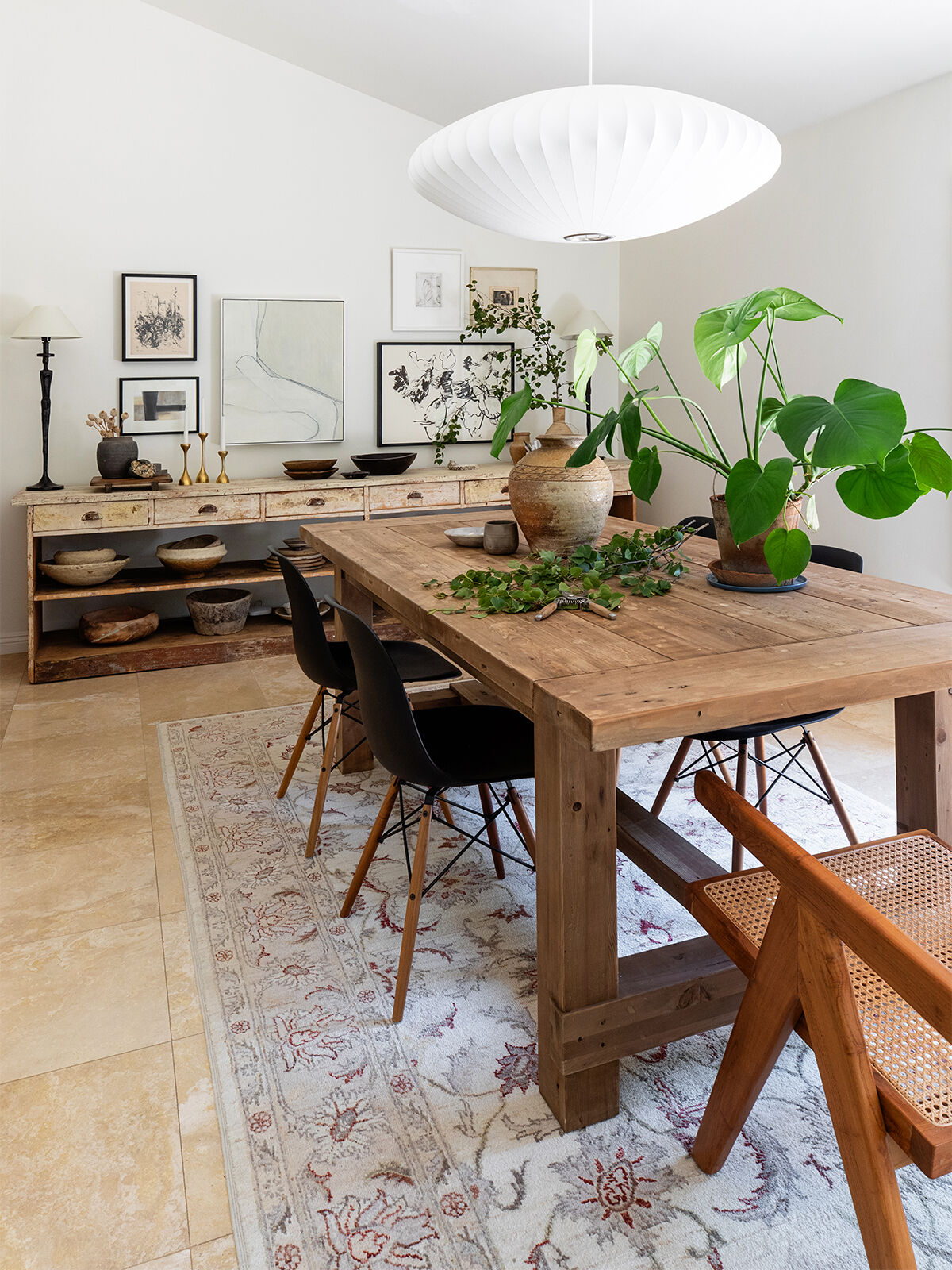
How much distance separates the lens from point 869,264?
4082 mm

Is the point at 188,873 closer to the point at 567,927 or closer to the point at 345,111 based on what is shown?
the point at 567,927

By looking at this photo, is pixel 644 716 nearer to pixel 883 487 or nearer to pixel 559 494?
pixel 883 487

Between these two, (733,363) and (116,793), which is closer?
(733,363)

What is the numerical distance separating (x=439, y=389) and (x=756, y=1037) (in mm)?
4598

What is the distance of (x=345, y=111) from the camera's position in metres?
5.07

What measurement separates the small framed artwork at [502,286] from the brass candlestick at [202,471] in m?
1.72

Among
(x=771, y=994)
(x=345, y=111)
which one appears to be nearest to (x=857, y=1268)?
(x=771, y=994)

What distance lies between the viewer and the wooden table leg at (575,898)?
1577mm

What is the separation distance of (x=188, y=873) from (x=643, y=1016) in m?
1.37

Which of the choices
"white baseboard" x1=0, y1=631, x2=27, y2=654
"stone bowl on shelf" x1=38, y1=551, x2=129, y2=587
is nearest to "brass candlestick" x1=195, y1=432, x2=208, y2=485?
"stone bowl on shelf" x1=38, y1=551, x2=129, y2=587

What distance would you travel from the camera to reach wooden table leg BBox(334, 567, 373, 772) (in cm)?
313

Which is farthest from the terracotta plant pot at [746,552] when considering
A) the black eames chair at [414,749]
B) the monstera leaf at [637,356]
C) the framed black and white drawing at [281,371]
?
the framed black and white drawing at [281,371]

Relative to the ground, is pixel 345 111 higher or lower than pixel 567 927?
higher

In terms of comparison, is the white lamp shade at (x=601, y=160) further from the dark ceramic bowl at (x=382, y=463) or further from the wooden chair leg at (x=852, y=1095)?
the dark ceramic bowl at (x=382, y=463)
